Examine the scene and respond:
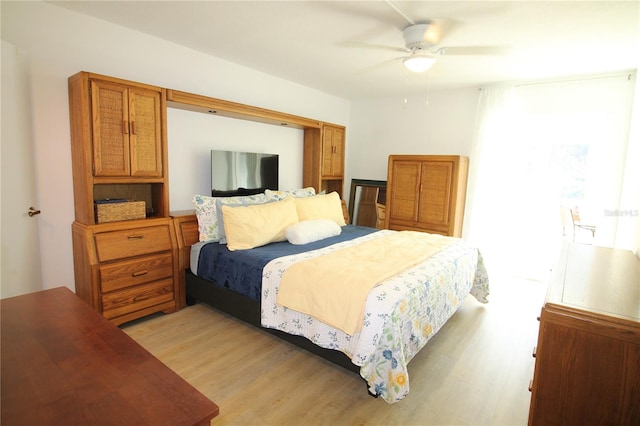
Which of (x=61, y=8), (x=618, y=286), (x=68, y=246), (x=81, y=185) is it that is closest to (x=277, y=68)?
(x=61, y=8)

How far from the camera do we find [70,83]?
2.52 metres

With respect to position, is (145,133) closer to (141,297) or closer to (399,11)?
(141,297)

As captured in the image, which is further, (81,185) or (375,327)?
(81,185)

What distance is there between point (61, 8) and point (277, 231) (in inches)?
93.6

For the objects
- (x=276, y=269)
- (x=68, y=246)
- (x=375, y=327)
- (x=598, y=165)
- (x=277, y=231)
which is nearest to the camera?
(x=375, y=327)

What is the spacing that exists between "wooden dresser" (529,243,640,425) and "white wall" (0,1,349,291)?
10.4ft

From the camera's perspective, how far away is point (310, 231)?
3.10 meters

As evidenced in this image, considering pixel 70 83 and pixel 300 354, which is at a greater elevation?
pixel 70 83

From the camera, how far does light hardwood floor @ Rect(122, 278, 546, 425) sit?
1840mm

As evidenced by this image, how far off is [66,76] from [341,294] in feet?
8.78

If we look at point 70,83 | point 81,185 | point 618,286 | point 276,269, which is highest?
point 70,83

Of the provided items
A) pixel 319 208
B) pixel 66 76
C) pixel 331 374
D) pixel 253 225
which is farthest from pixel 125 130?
pixel 331 374

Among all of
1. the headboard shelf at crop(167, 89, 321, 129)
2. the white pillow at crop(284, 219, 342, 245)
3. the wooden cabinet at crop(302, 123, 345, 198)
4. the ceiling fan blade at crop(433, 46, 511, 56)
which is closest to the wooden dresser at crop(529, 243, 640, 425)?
the white pillow at crop(284, 219, 342, 245)

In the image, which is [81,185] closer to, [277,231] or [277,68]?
[277,231]
